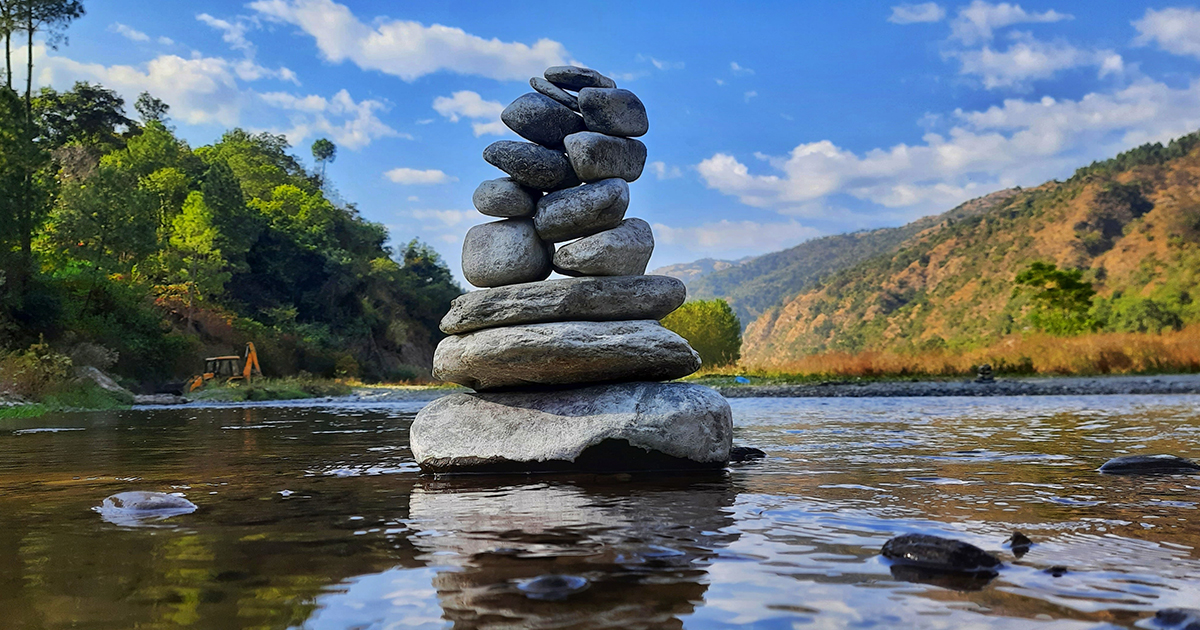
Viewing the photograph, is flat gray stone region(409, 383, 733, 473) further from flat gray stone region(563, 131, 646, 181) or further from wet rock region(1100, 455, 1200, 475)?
wet rock region(1100, 455, 1200, 475)

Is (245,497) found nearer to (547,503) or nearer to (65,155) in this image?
(547,503)

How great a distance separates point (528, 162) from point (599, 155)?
772 millimetres

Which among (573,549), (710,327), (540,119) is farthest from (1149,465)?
(710,327)

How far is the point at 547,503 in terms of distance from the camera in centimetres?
554

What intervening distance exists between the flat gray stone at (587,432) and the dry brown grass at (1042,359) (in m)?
25.7

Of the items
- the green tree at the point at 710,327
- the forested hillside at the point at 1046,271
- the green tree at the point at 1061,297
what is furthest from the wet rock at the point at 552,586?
the green tree at the point at 1061,297

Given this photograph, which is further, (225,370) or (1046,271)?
(1046,271)

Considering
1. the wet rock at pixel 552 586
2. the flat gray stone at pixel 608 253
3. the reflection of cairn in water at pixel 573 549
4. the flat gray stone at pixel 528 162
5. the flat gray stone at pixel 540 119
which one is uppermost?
the flat gray stone at pixel 540 119

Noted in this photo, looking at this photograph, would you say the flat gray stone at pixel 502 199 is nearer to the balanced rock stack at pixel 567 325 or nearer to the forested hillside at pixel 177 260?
the balanced rock stack at pixel 567 325

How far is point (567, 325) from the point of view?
776 centimetres

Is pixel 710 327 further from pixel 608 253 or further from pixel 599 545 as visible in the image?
pixel 599 545

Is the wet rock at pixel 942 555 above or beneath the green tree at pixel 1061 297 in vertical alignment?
beneath

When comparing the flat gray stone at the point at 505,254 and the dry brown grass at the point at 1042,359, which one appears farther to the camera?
the dry brown grass at the point at 1042,359

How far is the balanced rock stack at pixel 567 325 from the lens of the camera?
7281 mm
